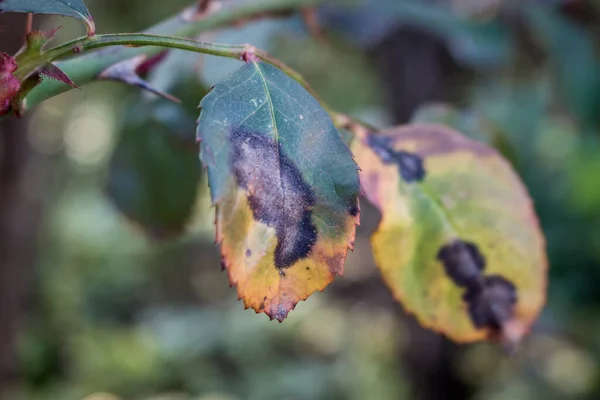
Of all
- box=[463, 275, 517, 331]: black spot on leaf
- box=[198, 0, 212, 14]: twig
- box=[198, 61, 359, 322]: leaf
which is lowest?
box=[463, 275, 517, 331]: black spot on leaf

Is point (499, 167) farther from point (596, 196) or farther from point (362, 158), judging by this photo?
point (596, 196)

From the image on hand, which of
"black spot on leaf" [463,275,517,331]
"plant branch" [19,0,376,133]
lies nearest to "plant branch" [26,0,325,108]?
"plant branch" [19,0,376,133]

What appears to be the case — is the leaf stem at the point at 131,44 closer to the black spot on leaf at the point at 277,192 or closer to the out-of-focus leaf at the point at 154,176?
the black spot on leaf at the point at 277,192

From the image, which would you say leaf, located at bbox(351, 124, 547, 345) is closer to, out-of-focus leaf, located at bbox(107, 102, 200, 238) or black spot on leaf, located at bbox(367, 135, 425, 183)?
black spot on leaf, located at bbox(367, 135, 425, 183)

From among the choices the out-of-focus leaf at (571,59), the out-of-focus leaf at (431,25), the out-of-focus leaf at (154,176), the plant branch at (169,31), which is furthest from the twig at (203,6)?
the out-of-focus leaf at (571,59)

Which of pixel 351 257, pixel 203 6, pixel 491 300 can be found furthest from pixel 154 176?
pixel 351 257

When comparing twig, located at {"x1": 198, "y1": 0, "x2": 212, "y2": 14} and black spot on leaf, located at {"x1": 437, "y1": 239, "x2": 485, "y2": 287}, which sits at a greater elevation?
twig, located at {"x1": 198, "y1": 0, "x2": 212, "y2": 14}
